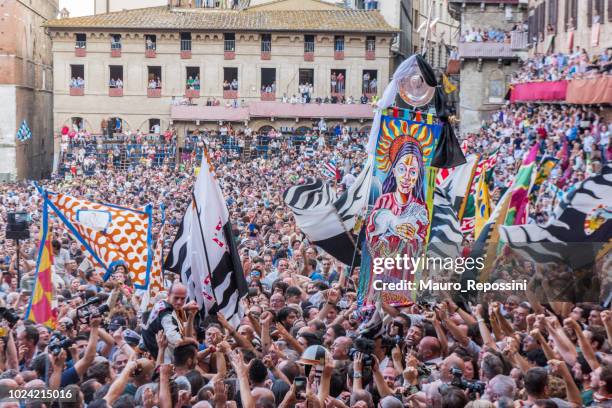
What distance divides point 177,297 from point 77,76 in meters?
47.1

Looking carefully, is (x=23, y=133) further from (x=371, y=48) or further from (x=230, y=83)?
(x=371, y=48)

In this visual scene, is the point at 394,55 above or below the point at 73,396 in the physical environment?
above

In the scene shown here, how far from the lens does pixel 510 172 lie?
87.2 ft

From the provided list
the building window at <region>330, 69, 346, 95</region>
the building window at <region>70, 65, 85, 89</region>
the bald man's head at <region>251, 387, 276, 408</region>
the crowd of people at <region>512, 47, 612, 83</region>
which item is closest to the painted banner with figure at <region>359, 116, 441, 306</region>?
the bald man's head at <region>251, 387, 276, 408</region>

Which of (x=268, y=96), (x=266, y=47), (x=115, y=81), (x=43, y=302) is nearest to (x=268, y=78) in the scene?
(x=268, y=96)

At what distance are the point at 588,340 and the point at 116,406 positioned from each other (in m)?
3.41

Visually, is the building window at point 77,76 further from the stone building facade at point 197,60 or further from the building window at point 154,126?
the building window at point 154,126

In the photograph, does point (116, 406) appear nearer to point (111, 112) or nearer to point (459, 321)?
point (459, 321)

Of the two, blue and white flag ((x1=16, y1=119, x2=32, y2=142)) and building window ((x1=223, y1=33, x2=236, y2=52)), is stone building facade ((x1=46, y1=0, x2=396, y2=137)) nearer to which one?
building window ((x1=223, y1=33, x2=236, y2=52))

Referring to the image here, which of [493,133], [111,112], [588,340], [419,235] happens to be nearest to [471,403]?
[588,340]

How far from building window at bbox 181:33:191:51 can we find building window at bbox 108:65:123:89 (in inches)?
122

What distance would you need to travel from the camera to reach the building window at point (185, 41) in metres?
55.6

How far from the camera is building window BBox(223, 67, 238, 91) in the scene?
5566cm

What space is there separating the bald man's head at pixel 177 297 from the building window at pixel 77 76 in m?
46.6
